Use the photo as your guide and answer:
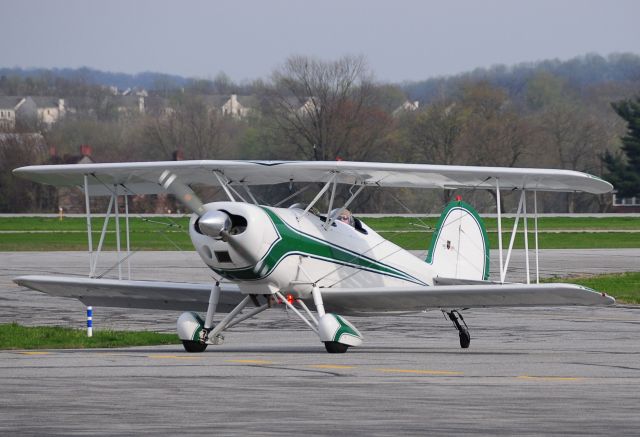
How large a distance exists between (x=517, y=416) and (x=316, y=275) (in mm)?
6348

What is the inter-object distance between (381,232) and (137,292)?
31.2 m

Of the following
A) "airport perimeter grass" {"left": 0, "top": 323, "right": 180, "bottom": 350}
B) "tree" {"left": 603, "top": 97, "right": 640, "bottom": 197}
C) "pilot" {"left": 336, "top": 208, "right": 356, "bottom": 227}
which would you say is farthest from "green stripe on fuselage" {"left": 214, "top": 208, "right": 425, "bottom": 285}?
"tree" {"left": 603, "top": 97, "right": 640, "bottom": 197}

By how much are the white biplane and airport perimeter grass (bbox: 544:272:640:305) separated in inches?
328

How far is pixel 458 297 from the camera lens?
15125 millimetres

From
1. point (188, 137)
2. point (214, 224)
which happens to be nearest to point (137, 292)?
point (214, 224)

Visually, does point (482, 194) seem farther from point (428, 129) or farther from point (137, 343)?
point (137, 343)

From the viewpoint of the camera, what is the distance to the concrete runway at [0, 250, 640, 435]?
9070 mm

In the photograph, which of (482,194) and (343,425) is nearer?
(343,425)

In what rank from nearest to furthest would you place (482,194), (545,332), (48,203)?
(545,332)
(482,194)
(48,203)

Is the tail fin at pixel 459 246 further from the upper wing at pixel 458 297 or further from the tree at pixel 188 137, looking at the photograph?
the tree at pixel 188 137

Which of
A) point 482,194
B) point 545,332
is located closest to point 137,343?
point 545,332

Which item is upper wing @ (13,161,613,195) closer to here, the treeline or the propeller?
the propeller

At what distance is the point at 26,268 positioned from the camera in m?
35.2

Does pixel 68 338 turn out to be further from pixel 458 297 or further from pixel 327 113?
pixel 327 113
